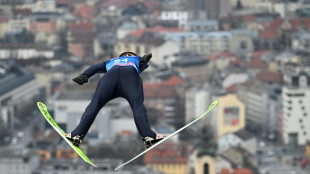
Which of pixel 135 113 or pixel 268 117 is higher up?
pixel 268 117

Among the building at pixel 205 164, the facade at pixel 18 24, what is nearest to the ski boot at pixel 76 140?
the building at pixel 205 164

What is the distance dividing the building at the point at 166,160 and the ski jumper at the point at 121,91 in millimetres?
28705

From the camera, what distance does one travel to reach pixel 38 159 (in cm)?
3562

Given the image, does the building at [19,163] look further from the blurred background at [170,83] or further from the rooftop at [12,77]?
the rooftop at [12,77]

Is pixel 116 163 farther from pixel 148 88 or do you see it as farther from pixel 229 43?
pixel 229 43

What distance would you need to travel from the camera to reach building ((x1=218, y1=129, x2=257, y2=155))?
39.1 meters

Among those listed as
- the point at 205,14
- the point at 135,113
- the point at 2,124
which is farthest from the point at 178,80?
the point at 135,113

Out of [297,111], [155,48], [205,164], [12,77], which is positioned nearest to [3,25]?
[155,48]

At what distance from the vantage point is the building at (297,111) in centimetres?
4256

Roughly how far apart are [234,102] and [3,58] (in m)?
21.4

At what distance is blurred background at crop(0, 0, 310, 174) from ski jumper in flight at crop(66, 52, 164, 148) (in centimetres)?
2283

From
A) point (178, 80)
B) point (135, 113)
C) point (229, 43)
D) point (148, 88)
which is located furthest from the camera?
point (229, 43)

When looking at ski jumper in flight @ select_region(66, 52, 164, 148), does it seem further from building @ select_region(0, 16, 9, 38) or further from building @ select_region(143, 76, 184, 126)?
building @ select_region(0, 16, 9, 38)

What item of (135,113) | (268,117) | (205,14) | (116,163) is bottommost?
(135,113)
